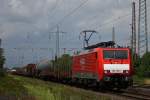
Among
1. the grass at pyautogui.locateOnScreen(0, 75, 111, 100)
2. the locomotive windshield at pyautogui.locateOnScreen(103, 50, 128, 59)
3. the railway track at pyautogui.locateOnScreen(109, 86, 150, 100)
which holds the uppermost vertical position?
the locomotive windshield at pyautogui.locateOnScreen(103, 50, 128, 59)

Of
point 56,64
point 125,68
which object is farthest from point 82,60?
point 56,64

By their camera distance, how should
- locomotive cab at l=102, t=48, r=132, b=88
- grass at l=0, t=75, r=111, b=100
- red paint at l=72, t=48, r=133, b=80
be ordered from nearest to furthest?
1. grass at l=0, t=75, r=111, b=100
2. locomotive cab at l=102, t=48, r=132, b=88
3. red paint at l=72, t=48, r=133, b=80

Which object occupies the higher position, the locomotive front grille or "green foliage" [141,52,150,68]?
"green foliage" [141,52,150,68]

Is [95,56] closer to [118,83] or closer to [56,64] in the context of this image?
[118,83]

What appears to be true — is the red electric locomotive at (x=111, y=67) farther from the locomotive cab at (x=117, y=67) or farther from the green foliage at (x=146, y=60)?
the green foliage at (x=146, y=60)

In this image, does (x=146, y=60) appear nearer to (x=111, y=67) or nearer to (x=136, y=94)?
(x=111, y=67)

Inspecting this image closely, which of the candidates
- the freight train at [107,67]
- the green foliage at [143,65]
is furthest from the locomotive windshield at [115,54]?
the green foliage at [143,65]

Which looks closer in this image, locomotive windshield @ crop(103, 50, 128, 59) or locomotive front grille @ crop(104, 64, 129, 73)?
locomotive front grille @ crop(104, 64, 129, 73)

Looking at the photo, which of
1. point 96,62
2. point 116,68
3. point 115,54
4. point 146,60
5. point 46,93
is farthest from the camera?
point 146,60

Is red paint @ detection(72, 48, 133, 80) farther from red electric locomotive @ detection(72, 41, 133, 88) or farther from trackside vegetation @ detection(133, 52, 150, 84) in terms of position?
trackside vegetation @ detection(133, 52, 150, 84)

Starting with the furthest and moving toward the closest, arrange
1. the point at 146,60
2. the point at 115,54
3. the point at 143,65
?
the point at 143,65 < the point at 146,60 < the point at 115,54

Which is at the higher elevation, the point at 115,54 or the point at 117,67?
the point at 115,54

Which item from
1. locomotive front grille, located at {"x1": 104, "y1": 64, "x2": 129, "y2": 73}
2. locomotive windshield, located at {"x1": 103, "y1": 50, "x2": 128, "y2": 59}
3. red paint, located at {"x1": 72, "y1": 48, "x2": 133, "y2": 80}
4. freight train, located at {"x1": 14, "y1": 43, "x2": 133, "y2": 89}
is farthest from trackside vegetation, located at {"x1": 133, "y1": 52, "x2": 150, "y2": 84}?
locomotive front grille, located at {"x1": 104, "y1": 64, "x2": 129, "y2": 73}

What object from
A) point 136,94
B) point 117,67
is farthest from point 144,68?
point 136,94
